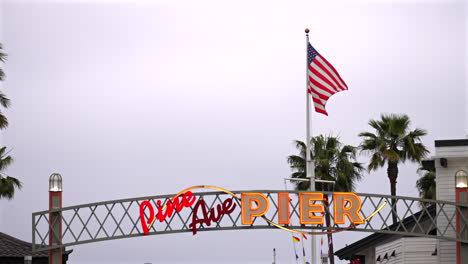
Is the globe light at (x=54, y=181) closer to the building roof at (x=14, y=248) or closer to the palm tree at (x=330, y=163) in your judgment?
the building roof at (x=14, y=248)

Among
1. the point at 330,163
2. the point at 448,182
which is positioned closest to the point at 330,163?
the point at 330,163

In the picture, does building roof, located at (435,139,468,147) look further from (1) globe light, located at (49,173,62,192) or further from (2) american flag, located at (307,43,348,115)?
(1) globe light, located at (49,173,62,192)

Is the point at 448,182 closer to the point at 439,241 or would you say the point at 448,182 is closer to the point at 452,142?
the point at 452,142

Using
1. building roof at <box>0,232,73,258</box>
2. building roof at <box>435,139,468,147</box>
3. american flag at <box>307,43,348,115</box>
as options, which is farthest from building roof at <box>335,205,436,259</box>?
building roof at <box>0,232,73,258</box>

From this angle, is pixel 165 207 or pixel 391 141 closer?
pixel 165 207

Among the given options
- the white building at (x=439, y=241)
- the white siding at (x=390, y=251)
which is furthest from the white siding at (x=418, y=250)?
the white siding at (x=390, y=251)

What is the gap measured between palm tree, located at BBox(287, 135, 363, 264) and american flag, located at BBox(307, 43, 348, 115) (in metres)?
22.2

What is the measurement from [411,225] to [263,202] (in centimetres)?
1326

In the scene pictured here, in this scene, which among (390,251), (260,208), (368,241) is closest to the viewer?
(260,208)

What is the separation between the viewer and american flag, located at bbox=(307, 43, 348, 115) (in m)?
44.0

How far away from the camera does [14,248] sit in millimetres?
52938

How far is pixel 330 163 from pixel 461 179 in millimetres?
23370

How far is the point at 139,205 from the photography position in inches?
1742

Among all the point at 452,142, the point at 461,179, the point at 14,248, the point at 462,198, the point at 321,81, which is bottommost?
the point at 14,248
